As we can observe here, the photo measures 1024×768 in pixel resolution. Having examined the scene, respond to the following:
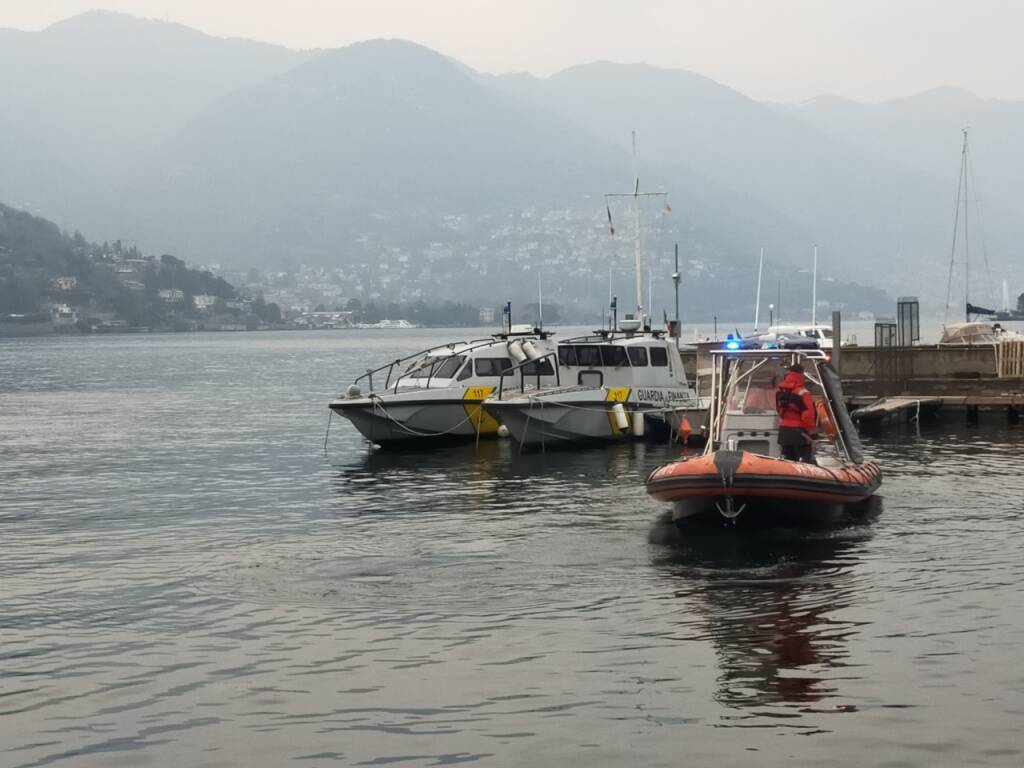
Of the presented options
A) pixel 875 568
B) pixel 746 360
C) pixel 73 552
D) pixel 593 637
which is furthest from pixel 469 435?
pixel 593 637

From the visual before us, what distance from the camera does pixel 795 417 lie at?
2436 cm

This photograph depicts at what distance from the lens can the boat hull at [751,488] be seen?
2278cm

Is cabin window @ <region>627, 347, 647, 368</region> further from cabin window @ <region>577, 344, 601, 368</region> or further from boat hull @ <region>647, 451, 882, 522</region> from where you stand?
boat hull @ <region>647, 451, 882, 522</region>

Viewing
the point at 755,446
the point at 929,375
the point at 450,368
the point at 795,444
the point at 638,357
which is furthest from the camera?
the point at 929,375

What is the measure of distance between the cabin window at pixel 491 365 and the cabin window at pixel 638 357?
363 centimetres

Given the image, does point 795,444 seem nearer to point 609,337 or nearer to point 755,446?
point 755,446

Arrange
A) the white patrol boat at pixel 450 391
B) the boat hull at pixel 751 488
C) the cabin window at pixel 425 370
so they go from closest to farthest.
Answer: the boat hull at pixel 751 488
the white patrol boat at pixel 450 391
the cabin window at pixel 425 370

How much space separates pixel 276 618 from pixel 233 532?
25.6 ft

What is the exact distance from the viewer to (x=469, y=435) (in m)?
40.9

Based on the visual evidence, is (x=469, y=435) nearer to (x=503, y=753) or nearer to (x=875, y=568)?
(x=875, y=568)

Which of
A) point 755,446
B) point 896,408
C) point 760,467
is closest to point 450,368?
point 896,408

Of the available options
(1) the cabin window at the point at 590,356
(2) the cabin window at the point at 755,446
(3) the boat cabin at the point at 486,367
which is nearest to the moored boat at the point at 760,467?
(2) the cabin window at the point at 755,446

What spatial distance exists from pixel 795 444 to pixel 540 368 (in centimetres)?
1817

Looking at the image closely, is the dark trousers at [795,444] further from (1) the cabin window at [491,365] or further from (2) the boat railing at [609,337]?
(1) the cabin window at [491,365]
